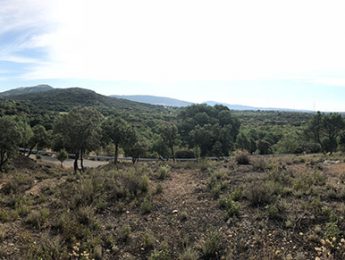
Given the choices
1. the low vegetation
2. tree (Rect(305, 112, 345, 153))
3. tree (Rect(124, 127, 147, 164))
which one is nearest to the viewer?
the low vegetation

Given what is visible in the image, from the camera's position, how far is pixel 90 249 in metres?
6.66

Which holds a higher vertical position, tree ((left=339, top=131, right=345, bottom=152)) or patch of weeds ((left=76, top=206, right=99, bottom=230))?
patch of weeds ((left=76, top=206, right=99, bottom=230))

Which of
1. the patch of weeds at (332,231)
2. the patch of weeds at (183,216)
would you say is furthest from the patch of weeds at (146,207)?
the patch of weeds at (332,231)

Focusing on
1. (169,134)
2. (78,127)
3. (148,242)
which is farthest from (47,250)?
(169,134)

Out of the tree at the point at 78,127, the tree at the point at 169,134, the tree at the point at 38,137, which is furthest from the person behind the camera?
the tree at the point at 38,137

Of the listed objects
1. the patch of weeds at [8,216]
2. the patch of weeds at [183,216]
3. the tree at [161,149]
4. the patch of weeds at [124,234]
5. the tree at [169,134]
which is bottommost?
the tree at [161,149]

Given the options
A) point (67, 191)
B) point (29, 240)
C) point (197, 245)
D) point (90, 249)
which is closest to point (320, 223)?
point (197, 245)

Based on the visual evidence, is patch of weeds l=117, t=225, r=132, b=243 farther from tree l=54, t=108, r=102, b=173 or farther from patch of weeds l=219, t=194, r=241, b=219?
tree l=54, t=108, r=102, b=173

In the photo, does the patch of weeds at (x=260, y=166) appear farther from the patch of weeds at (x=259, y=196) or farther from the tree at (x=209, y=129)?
the tree at (x=209, y=129)

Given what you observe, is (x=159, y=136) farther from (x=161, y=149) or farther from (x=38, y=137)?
(x=38, y=137)

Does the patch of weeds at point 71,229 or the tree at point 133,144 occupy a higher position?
the patch of weeds at point 71,229

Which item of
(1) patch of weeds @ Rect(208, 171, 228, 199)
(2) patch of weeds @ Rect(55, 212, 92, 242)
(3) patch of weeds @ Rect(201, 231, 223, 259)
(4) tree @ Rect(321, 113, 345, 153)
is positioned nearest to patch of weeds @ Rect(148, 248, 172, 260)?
(3) patch of weeds @ Rect(201, 231, 223, 259)

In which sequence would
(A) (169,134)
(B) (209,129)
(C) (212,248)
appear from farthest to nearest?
(B) (209,129) → (A) (169,134) → (C) (212,248)

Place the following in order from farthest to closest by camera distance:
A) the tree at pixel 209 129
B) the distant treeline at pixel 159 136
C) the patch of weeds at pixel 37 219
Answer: the tree at pixel 209 129 → the distant treeline at pixel 159 136 → the patch of weeds at pixel 37 219
